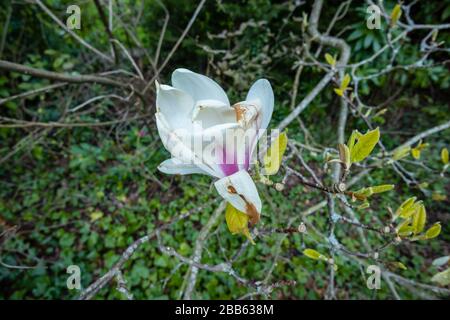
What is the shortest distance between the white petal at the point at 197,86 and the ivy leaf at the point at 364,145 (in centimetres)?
23

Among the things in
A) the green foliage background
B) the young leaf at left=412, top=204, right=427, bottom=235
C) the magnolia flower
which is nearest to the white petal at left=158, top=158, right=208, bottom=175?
the magnolia flower

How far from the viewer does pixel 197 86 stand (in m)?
0.44

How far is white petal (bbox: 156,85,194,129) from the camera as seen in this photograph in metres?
0.41

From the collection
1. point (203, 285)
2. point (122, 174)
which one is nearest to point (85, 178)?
point (122, 174)

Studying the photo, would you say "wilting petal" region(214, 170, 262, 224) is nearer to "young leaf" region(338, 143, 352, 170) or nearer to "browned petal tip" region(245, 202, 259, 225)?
"browned petal tip" region(245, 202, 259, 225)

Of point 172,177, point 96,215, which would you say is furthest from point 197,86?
point 96,215

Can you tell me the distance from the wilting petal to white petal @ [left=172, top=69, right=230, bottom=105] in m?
0.13

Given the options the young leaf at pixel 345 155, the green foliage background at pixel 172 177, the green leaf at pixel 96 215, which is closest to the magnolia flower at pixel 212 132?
the young leaf at pixel 345 155

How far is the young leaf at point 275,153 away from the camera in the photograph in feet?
1.37

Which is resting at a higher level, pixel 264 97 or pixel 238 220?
pixel 264 97

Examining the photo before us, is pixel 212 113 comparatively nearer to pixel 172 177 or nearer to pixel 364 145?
pixel 364 145

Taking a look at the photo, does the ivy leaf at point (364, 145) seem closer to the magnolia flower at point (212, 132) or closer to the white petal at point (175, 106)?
the magnolia flower at point (212, 132)

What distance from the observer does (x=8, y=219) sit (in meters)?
1.85

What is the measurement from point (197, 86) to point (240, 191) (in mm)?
172
